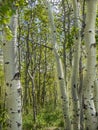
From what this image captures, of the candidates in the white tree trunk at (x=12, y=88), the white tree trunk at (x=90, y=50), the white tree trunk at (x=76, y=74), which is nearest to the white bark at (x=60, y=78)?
the white tree trunk at (x=76, y=74)

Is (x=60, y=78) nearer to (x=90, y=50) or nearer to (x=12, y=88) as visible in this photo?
(x=90, y=50)

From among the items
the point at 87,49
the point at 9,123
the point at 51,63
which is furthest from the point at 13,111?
the point at 51,63

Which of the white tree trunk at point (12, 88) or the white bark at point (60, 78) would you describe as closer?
the white tree trunk at point (12, 88)

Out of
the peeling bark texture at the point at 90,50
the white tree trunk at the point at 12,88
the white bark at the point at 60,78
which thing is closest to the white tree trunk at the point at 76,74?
the white bark at the point at 60,78

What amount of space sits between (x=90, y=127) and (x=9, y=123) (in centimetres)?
244

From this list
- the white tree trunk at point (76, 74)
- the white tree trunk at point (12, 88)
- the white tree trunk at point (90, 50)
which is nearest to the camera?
the white tree trunk at point (12, 88)

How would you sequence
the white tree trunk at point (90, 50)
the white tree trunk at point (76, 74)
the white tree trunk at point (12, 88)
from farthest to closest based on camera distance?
the white tree trunk at point (76, 74) < the white tree trunk at point (90, 50) < the white tree trunk at point (12, 88)

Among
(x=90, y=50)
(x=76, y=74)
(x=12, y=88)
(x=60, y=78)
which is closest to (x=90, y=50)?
(x=90, y=50)

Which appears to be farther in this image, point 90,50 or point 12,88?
point 90,50

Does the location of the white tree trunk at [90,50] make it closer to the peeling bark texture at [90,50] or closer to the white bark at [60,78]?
the peeling bark texture at [90,50]

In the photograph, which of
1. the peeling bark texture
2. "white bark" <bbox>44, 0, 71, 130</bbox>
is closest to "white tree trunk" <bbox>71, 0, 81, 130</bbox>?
"white bark" <bbox>44, 0, 71, 130</bbox>

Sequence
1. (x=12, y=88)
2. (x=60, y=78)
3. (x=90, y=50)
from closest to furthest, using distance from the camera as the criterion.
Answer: (x=12, y=88) → (x=90, y=50) → (x=60, y=78)

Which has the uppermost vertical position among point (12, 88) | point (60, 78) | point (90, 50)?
point (90, 50)

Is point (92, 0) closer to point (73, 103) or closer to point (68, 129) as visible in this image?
point (73, 103)
